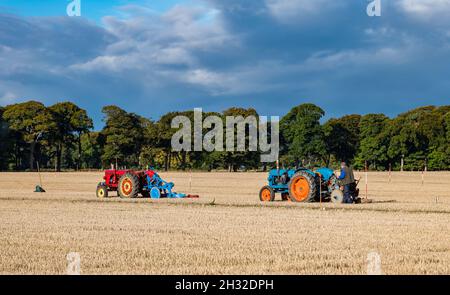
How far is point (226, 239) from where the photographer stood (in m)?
14.0

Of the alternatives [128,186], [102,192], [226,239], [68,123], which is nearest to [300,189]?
[128,186]

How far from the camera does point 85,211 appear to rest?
21.9 metres

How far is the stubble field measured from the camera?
1036 centimetres

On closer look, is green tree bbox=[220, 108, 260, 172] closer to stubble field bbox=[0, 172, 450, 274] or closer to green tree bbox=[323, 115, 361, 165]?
green tree bbox=[323, 115, 361, 165]

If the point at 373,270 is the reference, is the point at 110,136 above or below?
above

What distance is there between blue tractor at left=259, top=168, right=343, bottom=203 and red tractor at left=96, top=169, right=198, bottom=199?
5.07 meters

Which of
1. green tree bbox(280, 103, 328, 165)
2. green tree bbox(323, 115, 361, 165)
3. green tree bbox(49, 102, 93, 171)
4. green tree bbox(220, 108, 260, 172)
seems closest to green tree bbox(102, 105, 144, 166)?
green tree bbox(49, 102, 93, 171)

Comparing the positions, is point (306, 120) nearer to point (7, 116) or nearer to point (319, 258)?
point (7, 116)

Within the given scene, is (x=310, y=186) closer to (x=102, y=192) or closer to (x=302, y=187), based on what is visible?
(x=302, y=187)

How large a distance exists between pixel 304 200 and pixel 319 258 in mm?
14255

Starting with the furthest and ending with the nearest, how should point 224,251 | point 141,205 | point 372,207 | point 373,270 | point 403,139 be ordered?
point 403,139 < point 141,205 < point 372,207 < point 224,251 < point 373,270

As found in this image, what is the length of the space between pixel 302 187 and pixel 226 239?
474 inches
